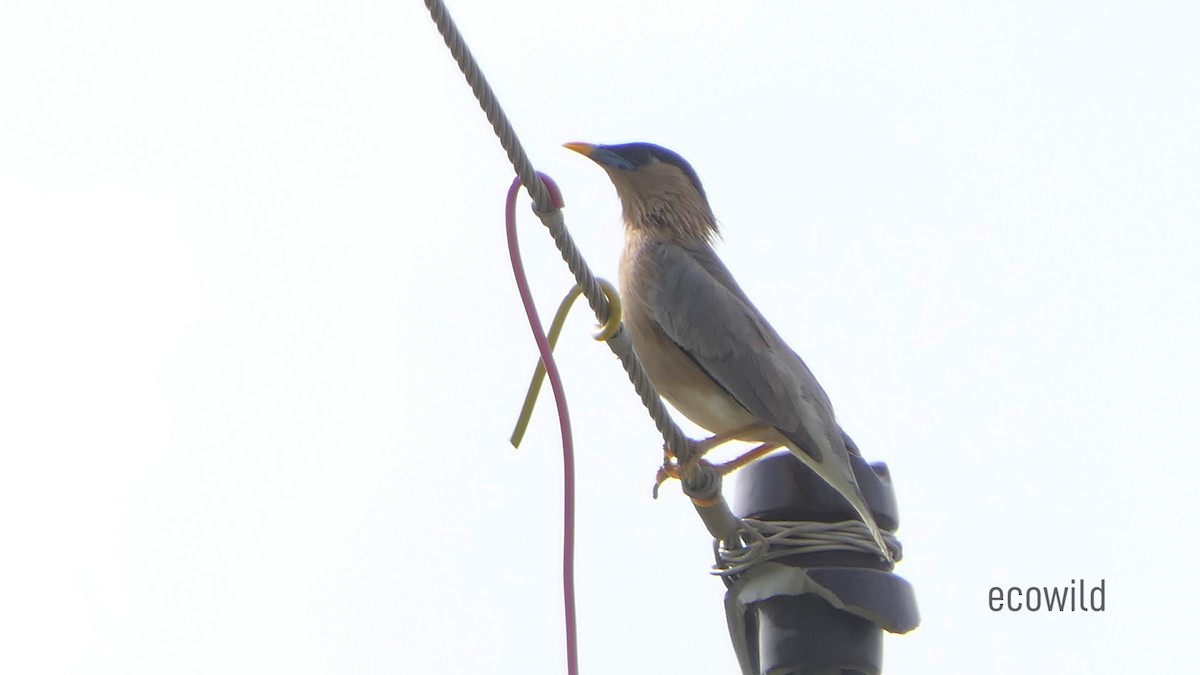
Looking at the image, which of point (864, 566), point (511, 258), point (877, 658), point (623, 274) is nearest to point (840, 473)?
point (864, 566)

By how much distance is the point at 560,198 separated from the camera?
2982 millimetres

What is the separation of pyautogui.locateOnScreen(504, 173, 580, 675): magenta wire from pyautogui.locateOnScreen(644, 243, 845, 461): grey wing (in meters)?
1.48

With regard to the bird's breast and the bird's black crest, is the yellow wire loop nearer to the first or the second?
the bird's breast

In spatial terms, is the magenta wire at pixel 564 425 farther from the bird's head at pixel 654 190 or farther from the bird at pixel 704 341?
the bird's head at pixel 654 190

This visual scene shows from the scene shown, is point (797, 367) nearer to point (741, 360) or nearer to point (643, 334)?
point (741, 360)

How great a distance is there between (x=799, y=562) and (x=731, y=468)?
143 cm

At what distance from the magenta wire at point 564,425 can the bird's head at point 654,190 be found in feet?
9.23

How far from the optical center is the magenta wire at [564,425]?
3.05 m

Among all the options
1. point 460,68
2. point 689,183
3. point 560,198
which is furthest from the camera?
point 689,183

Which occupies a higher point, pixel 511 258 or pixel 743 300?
pixel 743 300

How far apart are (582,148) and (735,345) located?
3.61 ft

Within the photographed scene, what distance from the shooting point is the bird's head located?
5.95 metres

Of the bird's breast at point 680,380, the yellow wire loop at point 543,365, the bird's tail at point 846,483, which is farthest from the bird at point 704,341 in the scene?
the yellow wire loop at point 543,365

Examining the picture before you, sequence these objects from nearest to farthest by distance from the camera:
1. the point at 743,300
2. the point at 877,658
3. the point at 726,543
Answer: the point at 877,658 → the point at 726,543 → the point at 743,300
